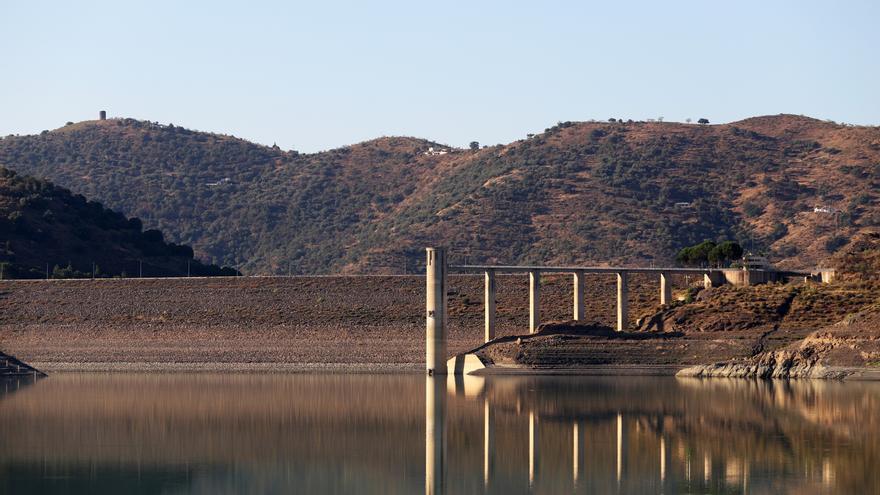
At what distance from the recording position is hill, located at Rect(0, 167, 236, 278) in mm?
118062

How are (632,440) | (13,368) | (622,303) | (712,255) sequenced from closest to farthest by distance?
(632,440) < (622,303) < (13,368) < (712,255)

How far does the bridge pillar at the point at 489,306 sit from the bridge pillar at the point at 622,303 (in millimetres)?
7497

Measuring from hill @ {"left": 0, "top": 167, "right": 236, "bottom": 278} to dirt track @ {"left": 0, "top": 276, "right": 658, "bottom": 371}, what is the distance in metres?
14.4

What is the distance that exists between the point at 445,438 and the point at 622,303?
40.3 m

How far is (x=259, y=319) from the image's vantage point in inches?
3767

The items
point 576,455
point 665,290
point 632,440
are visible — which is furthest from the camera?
point 665,290

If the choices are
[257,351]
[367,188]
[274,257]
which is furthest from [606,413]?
[367,188]

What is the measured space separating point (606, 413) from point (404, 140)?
5425 inches

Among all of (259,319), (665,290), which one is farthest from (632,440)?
(259,319)

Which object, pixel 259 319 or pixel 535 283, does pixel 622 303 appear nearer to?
pixel 535 283

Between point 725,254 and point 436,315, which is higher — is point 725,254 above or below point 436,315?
above

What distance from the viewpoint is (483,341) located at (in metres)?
91.9

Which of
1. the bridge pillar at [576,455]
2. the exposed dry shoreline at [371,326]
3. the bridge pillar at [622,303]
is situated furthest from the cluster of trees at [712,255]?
the bridge pillar at [576,455]

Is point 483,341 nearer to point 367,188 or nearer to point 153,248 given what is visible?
point 153,248
